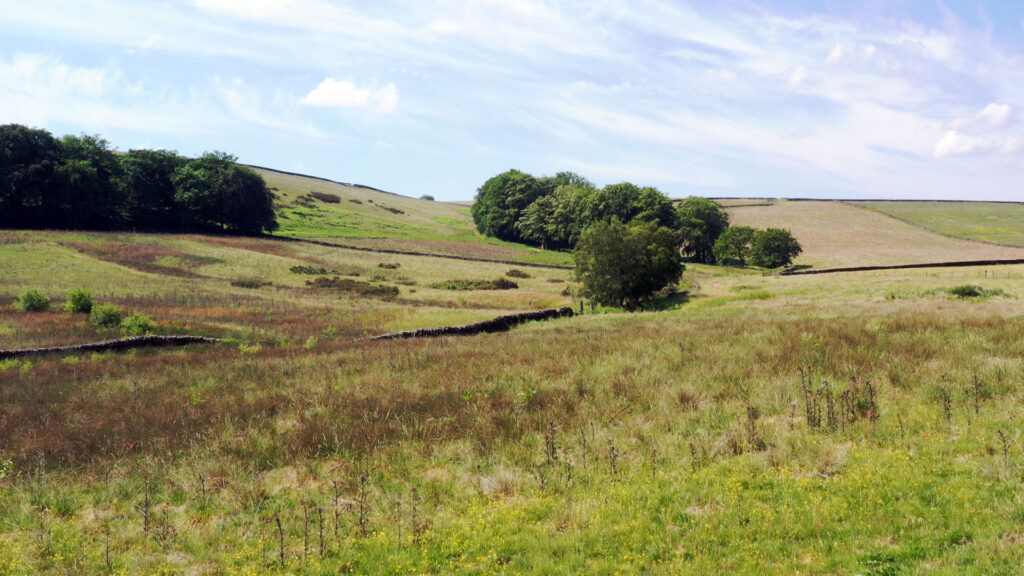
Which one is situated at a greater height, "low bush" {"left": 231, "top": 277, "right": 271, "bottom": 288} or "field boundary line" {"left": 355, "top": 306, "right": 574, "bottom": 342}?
"field boundary line" {"left": 355, "top": 306, "right": 574, "bottom": 342}

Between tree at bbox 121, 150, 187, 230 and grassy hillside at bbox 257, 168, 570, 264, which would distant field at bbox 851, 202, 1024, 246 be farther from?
tree at bbox 121, 150, 187, 230

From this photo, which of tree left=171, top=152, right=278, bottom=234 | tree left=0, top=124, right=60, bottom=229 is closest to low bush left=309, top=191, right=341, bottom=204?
tree left=171, top=152, right=278, bottom=234

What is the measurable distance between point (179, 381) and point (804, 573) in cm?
1758

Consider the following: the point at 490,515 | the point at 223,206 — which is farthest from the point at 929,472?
the point at 223,206

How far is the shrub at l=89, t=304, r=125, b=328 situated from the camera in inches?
1088

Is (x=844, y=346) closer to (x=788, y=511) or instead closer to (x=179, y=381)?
(x=788, y=511)

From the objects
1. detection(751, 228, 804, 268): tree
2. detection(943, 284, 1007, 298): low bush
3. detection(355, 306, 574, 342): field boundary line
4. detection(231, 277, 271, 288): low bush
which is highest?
detection(751, 228, 804, 268): tree

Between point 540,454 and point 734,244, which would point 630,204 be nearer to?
point 734,244

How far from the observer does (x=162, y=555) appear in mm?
7312

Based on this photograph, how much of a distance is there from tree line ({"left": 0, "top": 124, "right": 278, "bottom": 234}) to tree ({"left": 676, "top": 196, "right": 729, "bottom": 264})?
→ 241ft

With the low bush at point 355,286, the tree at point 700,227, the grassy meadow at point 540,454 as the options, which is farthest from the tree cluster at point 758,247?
the grassy meadow at point 540,454

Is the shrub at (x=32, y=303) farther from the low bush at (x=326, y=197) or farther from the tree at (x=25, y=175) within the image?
the low bush at (x=326, y=197)

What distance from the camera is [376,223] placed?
121m

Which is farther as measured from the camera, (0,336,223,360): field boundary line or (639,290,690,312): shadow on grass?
(639,290,690,312): shadow on grass
